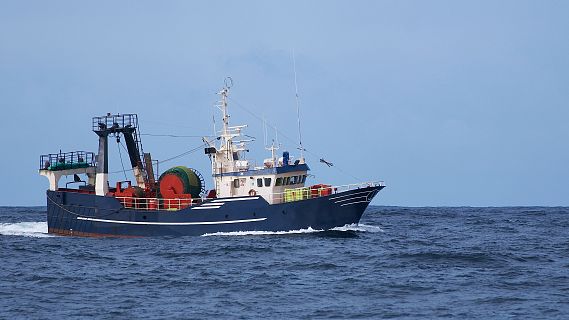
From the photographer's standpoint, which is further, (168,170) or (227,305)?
(168,170)

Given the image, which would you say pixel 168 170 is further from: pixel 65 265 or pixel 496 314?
pixel 496 314

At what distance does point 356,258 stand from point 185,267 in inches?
292

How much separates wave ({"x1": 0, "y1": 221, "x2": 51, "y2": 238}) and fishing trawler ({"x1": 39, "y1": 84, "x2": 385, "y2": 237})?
133 cm

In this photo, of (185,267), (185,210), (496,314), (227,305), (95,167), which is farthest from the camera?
(95,167)

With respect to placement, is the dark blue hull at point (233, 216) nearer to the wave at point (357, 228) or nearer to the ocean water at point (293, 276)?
the wave at point (357, 228)

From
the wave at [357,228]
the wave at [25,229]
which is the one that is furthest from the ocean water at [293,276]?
the wave at [25,229]

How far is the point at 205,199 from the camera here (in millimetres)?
48688

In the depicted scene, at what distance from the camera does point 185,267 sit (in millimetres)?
37531

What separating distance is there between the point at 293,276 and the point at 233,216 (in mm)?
13089

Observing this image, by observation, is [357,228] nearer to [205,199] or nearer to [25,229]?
[205,199]

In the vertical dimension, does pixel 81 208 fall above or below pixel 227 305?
above

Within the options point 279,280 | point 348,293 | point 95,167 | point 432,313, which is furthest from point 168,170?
point 432,313

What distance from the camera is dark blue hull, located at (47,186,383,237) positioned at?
47469mm

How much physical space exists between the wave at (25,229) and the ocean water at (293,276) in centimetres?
389
